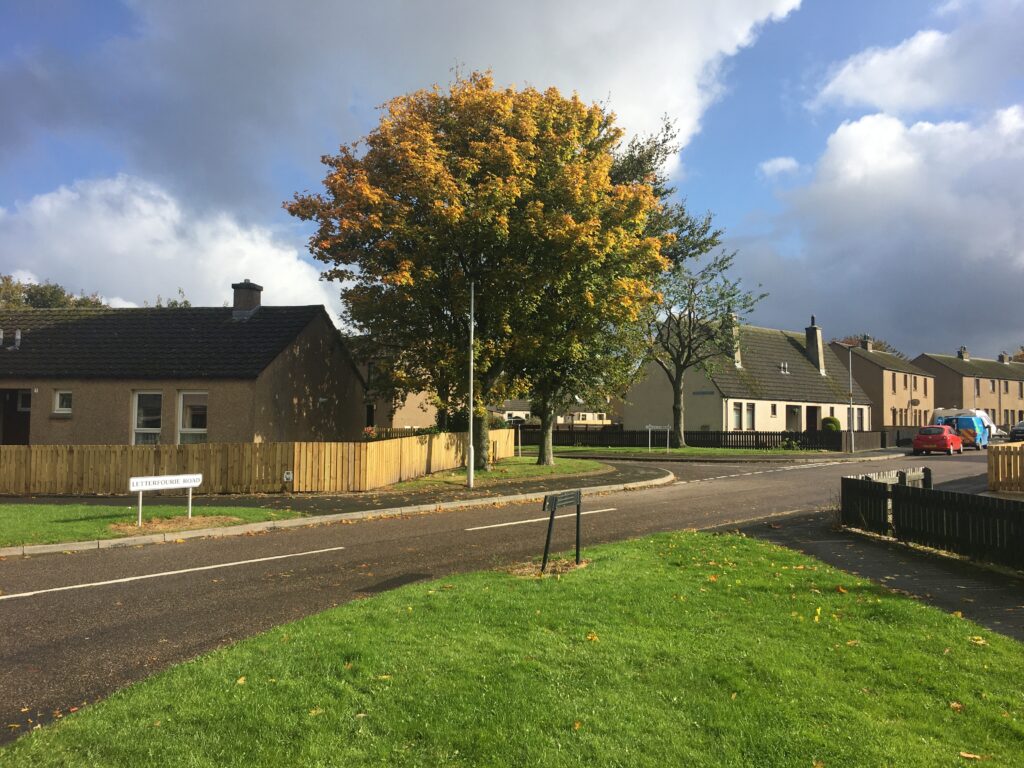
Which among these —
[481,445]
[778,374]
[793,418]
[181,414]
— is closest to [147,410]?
[181,414]

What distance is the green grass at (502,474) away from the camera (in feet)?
68.4

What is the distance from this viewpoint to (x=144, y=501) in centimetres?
1606

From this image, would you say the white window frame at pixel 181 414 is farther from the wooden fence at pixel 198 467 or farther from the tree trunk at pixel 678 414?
the tree trunk at pixel 678 414

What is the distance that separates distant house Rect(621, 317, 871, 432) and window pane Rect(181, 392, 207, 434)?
104ft

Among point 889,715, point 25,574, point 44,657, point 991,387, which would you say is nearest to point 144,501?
point 25,574

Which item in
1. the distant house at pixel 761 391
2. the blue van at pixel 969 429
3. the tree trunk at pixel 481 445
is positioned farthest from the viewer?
the distant house at pixel 761 391

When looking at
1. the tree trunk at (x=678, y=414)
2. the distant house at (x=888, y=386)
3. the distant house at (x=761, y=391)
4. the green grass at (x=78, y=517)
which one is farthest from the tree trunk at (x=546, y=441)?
the distant house at (x=888, y=386)

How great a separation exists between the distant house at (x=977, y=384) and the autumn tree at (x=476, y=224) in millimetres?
70199

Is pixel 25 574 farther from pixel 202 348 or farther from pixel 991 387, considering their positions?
pixel 991 387

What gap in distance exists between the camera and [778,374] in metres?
53.5

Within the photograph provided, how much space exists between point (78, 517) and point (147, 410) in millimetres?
9834

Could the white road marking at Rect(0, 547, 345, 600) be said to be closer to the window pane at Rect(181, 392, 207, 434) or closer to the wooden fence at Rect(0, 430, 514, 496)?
the wooden fence at Rect(0, 430, 514, 496)

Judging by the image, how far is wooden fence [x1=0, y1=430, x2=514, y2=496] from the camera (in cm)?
1781

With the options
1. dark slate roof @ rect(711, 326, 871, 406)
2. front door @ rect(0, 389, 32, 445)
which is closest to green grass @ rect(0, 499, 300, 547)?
front door @ rect(0, 389, 32, 445)
